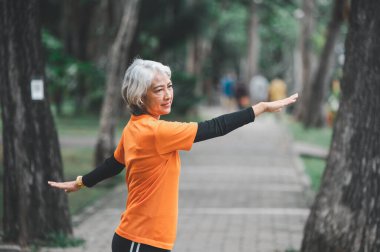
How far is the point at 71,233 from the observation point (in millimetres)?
8828

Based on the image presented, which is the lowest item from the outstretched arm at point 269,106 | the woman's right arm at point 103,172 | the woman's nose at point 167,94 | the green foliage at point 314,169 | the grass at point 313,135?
the grass at point 313,135

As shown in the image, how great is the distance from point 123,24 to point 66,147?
23.3ft

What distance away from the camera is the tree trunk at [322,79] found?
83.7 ft

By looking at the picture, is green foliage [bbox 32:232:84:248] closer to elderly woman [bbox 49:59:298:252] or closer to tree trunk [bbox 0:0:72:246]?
tree trunk [bbox 0:0:72:246]

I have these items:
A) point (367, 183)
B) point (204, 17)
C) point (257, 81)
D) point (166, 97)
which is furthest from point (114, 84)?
point (257, 81)

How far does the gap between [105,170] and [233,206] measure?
23.5 ft

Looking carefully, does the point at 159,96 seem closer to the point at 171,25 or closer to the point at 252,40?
the point at 171,25

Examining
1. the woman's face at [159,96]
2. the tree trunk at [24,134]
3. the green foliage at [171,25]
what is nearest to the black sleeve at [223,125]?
the woman's face at [159,96]

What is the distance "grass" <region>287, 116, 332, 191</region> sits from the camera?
52.2ft

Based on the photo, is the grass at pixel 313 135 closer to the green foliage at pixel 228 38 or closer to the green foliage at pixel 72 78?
the green foliage at pixel 72 78

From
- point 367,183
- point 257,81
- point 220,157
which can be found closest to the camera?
point 367,183

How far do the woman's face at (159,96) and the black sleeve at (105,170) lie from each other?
0.53 meters

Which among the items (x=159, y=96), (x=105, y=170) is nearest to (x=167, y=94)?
(x=159, y=96)

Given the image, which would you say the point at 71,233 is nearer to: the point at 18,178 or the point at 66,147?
Answer: the point at 18,178
